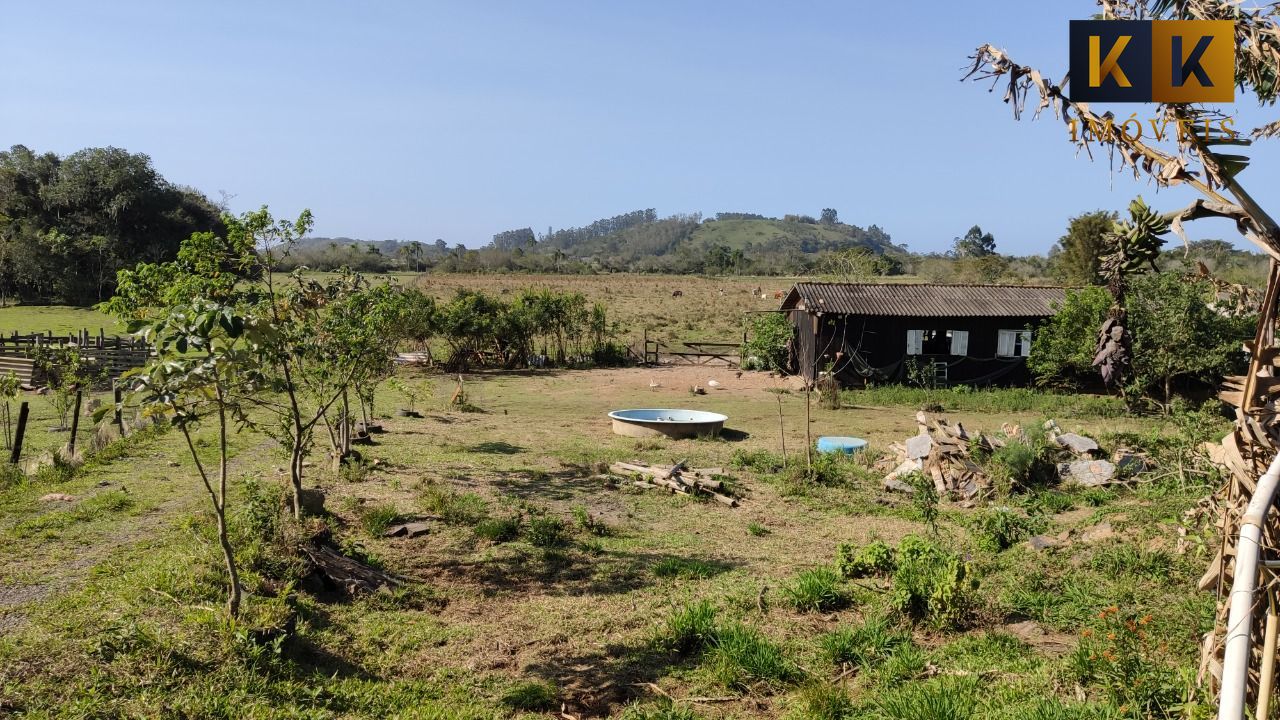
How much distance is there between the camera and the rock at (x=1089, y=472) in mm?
12156

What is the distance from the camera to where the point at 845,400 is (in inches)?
924

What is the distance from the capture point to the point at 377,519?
1009 cm

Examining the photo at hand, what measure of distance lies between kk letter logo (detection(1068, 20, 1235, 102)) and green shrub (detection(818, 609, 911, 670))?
4.80m

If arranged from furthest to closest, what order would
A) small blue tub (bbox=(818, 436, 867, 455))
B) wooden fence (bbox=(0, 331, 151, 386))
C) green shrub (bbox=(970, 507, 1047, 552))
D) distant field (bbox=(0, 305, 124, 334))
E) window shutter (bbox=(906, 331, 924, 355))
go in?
distant field (bbox=(0, 305, 124, 334)), window shutter (bbox=(906, 331, 924, 355)), wooden fence (bbox=(0, 331, 151, 386)), small blue tub (bbox=(818, 436, 867, 455)), green shrub (bbox=(970, 507, 1047, 552))

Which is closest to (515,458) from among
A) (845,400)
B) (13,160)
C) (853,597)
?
(853,597)

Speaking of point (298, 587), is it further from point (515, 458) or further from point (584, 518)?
point (515, 458)

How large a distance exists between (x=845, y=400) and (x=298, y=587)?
18.5m

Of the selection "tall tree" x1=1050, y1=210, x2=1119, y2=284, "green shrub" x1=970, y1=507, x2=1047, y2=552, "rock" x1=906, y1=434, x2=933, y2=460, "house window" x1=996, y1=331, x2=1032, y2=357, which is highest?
"tall tree" x1=1050, y1=210, x2=1119, y2=284

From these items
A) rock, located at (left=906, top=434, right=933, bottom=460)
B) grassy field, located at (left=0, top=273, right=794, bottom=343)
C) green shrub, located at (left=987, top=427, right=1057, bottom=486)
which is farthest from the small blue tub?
grassy field, located at (left=0, top=273, right=794, bottom=343)

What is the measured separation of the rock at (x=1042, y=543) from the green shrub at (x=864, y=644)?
317 centimetres

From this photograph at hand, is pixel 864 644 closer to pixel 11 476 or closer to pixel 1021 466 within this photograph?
pixel 1021 466

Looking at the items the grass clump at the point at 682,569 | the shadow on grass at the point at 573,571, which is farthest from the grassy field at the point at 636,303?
the grass clump at the point at 682,569

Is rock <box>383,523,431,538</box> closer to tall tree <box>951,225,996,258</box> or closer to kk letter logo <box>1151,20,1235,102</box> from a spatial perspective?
kk letter logo <box>1151,20,1235,102</box>

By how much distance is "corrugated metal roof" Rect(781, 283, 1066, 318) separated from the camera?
85.1 ft
